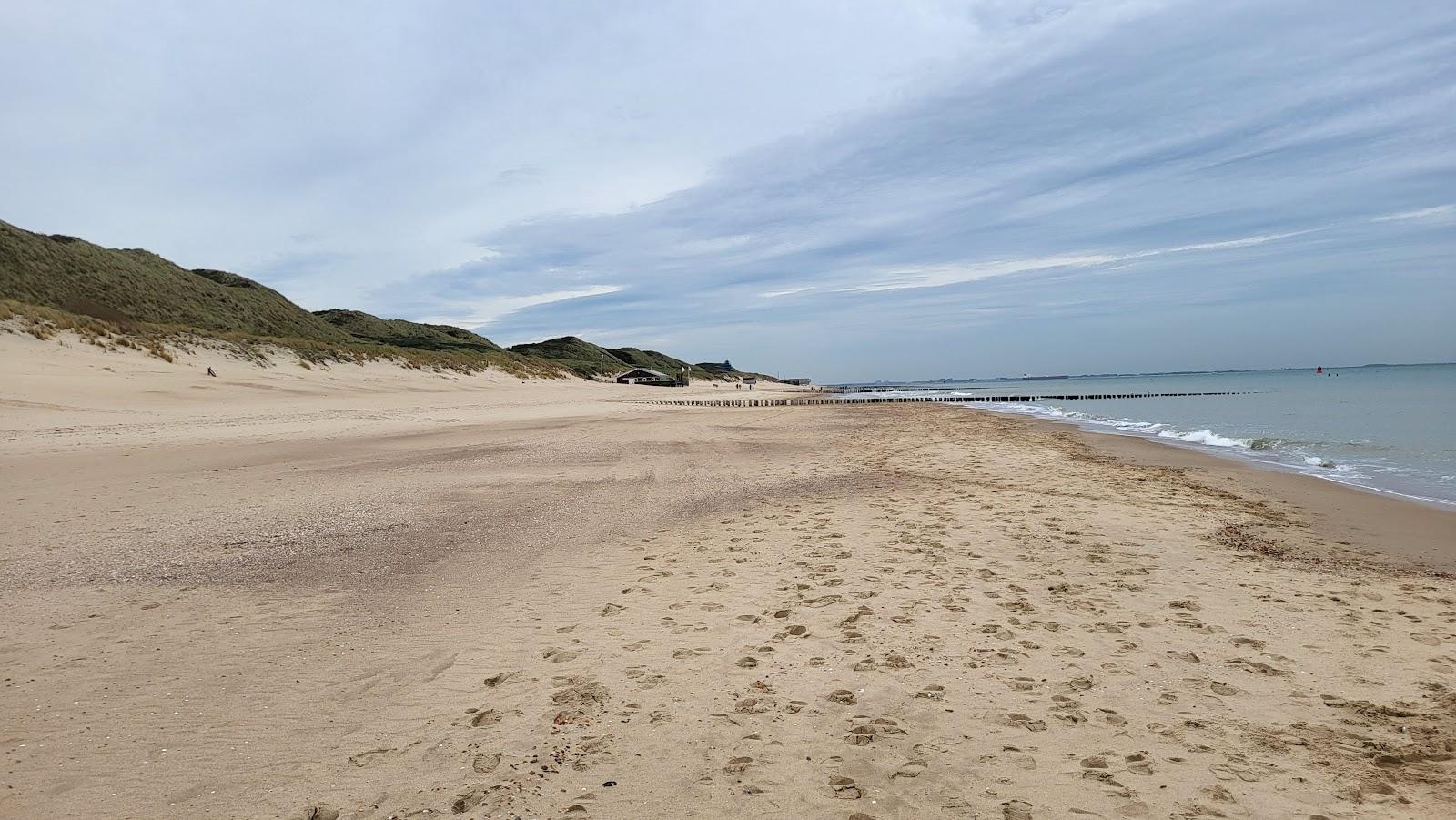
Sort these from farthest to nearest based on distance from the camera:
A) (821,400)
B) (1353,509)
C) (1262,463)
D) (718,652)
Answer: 1. (821,400)
2. (1262,463)
3. (1353,509)
4. (718,652)

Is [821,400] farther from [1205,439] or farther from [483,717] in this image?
[483,717]

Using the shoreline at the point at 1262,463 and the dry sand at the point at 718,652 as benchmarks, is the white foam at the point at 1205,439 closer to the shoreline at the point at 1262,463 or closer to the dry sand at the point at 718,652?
the shoreline at the point at 1262,463

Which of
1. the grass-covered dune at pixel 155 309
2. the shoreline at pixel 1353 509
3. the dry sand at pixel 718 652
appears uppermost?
the grass-covered dune at pixel 155 309

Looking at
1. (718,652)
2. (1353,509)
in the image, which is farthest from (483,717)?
(1353,509)

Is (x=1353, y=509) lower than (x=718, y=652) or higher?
lower

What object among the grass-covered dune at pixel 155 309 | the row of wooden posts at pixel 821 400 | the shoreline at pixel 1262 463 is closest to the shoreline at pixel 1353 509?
the shoreline at pixel 1262 463

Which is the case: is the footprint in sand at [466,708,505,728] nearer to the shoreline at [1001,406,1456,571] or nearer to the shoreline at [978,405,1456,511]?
the shoreline at [1001,406,1456,571]

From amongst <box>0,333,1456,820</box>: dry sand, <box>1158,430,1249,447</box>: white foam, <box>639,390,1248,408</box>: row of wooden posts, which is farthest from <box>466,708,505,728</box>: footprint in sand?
<box>639,390,1248,408</box>: row of wooden posts

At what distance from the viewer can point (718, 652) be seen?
5.11m

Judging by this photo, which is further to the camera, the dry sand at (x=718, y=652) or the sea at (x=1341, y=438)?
the sea at (x=1341, y=438)

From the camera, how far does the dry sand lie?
11.2ft

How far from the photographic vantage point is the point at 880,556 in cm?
757

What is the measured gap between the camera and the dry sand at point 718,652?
3424mm

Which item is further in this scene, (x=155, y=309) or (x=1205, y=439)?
(x=155, y=309)
